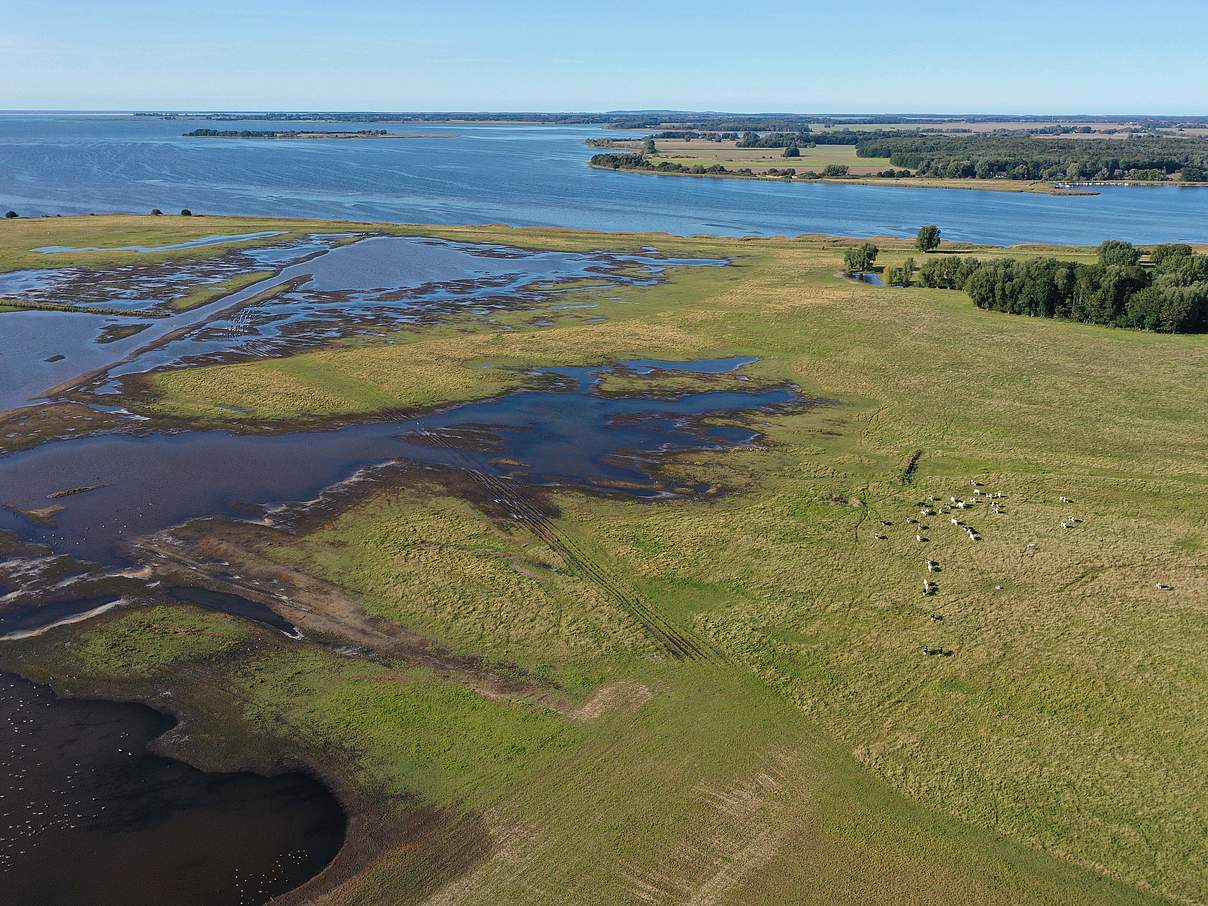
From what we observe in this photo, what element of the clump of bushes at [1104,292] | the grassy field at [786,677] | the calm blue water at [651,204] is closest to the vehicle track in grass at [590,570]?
the grassy field at [786,677]

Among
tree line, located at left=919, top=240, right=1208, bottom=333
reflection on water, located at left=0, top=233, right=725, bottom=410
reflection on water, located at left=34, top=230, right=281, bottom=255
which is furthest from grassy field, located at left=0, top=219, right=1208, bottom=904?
reflection on water, located at left=34, top=230, right=281, bottom=255

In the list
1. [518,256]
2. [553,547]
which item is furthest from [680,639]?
[518,256]

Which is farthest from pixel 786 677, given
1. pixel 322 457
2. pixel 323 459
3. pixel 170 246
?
pixel 170 246

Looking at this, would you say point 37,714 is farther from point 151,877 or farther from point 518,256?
point 518,256

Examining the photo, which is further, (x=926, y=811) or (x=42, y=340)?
(x=42, y=340)

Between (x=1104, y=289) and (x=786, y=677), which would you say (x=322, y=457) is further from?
(x=1104, y=289)

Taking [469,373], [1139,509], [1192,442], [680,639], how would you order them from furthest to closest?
[469,373] → [1192,442] → [1139,509] → [680,639]

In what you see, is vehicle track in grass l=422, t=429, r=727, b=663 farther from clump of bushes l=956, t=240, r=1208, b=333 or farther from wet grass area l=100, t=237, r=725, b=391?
clump of bushes l=956, t=240, r=1208, b=333
